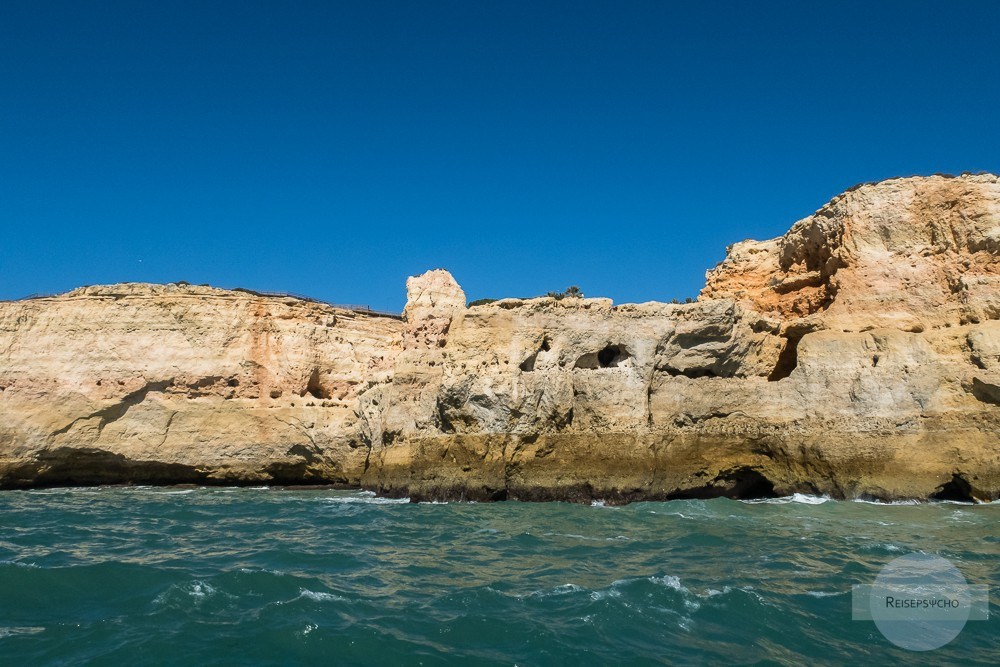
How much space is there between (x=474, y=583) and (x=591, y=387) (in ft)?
26.0

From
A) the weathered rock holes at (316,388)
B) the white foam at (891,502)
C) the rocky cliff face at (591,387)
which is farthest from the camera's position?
the weathered rock holes at (316,388)

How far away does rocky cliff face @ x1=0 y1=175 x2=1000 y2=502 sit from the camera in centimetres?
1549

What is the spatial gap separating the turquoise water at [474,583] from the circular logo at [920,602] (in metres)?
0.19

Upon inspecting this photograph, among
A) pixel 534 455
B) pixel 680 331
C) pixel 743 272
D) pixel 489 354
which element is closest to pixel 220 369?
pixel 489 354

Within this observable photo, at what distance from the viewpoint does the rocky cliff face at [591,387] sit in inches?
610

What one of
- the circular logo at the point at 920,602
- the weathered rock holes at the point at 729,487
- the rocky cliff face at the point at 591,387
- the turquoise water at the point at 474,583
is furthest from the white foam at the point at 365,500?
the circular logo at the point at 920,602

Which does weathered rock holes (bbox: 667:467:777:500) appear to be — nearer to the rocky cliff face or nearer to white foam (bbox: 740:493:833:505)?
the rocky cliff face

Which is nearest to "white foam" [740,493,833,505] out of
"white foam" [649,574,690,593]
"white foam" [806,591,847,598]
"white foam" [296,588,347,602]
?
"white foam" [806,591,847,598]

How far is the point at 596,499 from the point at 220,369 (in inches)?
438

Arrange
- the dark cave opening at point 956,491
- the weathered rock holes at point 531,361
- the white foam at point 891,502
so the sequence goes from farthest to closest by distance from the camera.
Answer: the weathered rock holes at point 531,361
the dark cave opening at point 956,491
the white foam at point 891,502

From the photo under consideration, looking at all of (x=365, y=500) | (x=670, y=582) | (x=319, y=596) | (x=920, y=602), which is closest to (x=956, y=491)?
(x=920, y=602)

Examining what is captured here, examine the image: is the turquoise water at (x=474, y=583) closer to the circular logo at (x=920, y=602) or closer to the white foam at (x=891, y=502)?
the circular logo at (x=920, y=602)

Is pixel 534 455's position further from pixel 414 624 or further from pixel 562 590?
pixel 414 624

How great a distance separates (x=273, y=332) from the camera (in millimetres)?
20531
